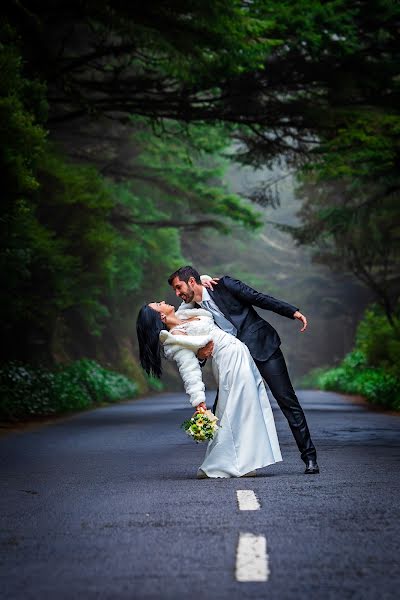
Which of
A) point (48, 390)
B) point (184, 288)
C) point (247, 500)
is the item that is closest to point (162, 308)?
point (184, 288)

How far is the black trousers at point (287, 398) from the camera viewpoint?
10453 mm

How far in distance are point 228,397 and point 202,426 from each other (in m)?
0.67

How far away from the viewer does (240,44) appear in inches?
759

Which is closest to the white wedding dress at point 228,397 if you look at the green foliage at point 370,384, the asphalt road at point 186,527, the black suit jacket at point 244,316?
the black suit jacket at point 244,316

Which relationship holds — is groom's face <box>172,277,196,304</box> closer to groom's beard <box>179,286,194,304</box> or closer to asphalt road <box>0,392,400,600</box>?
groom's beard <box>179,286,194,304</box>

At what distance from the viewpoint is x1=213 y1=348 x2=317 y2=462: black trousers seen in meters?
10.5

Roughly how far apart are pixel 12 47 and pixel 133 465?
26.8ft

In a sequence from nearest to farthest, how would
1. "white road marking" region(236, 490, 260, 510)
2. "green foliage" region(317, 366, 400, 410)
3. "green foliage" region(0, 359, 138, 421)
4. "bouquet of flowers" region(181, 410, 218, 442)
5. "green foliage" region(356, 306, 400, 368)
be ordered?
"white road marking" region(236, 490, 260, 510) → "bouquet of flowers" region(181, 410, 218, 442) → "green foliage" region(0, 359, 138, 421) → "green foliage" region(317, 366, 400, 410) → "green foliage" region(356, 306, 400, 368)

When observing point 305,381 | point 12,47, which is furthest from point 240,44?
point 305,381

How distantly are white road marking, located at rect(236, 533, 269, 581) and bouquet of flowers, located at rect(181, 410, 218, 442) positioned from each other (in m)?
3.03

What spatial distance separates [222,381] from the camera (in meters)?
10.4

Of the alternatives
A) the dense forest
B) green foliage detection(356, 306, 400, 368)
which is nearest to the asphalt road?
the dense forest

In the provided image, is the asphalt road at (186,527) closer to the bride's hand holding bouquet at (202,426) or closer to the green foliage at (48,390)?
the bride's hand holding bouquet at (202,426)

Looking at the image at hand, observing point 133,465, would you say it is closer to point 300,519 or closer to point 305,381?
point 300,519
